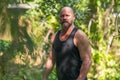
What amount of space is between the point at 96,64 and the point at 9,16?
2363 mm

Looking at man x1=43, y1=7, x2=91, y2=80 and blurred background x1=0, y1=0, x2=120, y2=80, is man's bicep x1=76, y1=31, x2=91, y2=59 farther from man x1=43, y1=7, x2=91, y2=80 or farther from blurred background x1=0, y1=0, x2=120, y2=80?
blurred background x1=0, y1=0, x2=120, y2=80

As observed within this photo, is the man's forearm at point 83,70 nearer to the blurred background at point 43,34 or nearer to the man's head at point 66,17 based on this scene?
the man's head at point 66,17

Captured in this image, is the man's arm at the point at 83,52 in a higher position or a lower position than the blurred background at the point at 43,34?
higher

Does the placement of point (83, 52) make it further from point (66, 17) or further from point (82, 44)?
point (66, 17)

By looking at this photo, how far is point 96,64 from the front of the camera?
23.8 feet

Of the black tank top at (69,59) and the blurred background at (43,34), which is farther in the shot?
the blurred background at (43,34)

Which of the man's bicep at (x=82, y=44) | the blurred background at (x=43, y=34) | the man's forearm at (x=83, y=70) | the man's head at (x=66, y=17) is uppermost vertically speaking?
the man's head at (x=66, y=17)

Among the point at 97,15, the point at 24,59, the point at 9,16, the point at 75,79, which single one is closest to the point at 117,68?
the point at 97,15

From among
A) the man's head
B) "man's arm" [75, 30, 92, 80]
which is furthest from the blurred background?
"man's arm" [75, 30, 92, 80]

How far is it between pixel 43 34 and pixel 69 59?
15.2ft

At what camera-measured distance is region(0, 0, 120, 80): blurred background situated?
5.79 metres

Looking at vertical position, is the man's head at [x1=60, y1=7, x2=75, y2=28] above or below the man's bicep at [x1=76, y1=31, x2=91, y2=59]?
above

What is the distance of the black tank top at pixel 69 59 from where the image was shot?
3.38m

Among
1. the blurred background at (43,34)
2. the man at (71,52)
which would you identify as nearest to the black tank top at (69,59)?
the man at (71,52)
